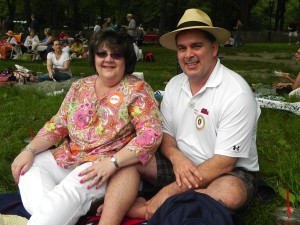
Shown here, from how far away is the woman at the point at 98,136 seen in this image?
10.2ft

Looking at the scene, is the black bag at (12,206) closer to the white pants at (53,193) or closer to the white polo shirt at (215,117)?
the white pants at (53,193)

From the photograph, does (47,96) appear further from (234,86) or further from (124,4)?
(124,4)

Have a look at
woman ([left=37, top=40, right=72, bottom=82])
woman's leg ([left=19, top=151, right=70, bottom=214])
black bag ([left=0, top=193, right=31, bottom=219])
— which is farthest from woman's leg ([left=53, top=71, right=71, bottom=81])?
woman's leg ([left=19, top=151, right=70, bottom=214])

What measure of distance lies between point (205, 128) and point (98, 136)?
780mm

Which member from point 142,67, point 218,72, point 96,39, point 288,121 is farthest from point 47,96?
point 142,67

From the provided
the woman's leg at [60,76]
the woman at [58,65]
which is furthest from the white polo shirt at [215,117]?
the woman at [58,65]

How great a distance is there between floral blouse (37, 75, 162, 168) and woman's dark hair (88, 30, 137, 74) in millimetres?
166

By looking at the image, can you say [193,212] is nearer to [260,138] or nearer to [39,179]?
[39,179]

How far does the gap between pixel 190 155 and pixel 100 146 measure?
673 millimetres

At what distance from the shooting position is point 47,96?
780 centimetres

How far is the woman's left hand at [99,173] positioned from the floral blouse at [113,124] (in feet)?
0.60

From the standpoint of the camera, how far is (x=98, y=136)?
335 centimetres

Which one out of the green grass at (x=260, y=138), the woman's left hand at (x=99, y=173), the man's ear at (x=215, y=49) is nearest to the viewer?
the woman's left hand at (x=99, y=173)

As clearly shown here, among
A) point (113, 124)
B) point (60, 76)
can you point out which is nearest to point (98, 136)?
point (113, 124)
